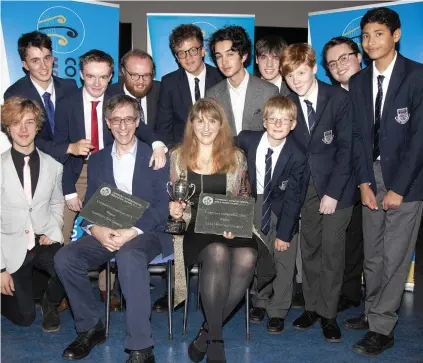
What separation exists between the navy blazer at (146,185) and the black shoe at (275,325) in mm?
930

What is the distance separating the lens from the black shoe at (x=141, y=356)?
3.43 meters

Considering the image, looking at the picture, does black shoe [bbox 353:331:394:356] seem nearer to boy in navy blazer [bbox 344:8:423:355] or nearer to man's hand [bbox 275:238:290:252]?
boy in navy blazer [bbox 344:8:423:355]

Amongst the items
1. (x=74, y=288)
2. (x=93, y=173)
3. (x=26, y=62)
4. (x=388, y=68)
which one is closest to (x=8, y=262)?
(x=74, y=288)

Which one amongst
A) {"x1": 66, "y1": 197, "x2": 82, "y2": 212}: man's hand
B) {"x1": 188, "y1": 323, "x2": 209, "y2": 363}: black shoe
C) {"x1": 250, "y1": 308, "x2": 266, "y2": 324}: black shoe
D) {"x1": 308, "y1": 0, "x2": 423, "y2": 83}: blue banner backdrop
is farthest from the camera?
{"x1": 308, "y1": 0, "x2": 423, "y2": 83}: blue banner backdrop

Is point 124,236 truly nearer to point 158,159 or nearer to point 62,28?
point 158,159

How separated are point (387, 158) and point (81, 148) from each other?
2.21 metres

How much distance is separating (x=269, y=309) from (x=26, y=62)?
2.79 metres

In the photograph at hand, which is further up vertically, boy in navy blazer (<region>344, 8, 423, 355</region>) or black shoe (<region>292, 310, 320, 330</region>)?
boy in navy blazer (<region>344, 8, 423, 355</region>)

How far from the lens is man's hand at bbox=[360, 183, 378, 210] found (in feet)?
12.5

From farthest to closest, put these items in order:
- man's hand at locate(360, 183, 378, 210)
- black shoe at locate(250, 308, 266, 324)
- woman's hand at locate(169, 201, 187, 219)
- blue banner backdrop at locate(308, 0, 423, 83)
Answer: blue banner backdrop at locate(308, 0, 423, 83) → black shoe at locate(250, 308, 266, 324) → man's hand at locate(360, 183, 378, 210) → woman's hand at locate(169, 201, 187, 219)

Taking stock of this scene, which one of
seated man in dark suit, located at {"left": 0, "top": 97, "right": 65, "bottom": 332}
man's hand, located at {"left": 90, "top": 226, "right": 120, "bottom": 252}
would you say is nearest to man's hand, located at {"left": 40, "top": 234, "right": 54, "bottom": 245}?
seated man in dark suit, located at {"left": 0, "top": 97, "right": 65, "bottom": 332}

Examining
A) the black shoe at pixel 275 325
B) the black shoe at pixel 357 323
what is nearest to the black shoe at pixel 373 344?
the black shoe at pixel 357 323

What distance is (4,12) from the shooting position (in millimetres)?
5137

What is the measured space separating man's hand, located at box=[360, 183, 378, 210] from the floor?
0.98m
